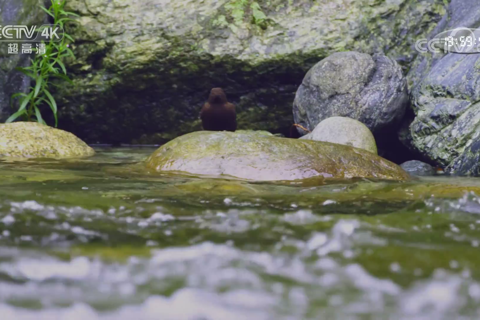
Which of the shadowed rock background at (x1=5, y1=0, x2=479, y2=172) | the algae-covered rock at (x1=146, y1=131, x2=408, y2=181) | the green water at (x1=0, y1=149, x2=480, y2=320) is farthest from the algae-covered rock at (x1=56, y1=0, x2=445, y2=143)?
the green water at (x1=0, y1=149, x2=480, y2=320)

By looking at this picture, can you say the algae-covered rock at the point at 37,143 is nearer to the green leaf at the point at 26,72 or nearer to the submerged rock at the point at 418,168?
the green leaf at the point at 26,72

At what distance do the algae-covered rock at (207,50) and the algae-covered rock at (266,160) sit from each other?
99.9 inches

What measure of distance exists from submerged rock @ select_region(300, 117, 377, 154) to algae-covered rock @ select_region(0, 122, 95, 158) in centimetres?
236

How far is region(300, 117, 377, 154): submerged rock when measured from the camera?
4.65 meters

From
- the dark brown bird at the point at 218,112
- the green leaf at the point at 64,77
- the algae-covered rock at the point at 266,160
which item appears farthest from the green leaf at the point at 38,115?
the algae-covered rock at the point at 266,160

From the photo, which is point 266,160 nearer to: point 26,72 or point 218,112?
point 218,112

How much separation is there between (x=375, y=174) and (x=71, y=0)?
485 centimetres

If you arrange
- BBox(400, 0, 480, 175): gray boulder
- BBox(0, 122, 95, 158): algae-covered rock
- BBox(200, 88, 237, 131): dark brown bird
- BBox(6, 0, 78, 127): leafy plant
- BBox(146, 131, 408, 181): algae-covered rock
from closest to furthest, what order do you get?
BBox(146, 131, 408, 181): algae-covered rock → BBox(400, 0, 480, 175): gray boulder → BBox(0, 122, 95, 158): algae-covered rock → BBox(200, 88, 237, 131): dark brown bird → BBox(6, 0, 78, 127): leafy plant

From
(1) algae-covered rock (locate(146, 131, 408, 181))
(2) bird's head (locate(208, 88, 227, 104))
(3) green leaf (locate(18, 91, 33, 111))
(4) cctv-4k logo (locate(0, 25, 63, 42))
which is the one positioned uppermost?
(4) cctv-4k logo (locate(0, 25, 63, 42))

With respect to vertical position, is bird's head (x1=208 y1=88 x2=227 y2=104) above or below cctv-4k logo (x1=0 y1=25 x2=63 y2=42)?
below

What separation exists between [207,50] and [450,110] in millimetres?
2918

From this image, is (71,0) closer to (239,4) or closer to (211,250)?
(239,4)

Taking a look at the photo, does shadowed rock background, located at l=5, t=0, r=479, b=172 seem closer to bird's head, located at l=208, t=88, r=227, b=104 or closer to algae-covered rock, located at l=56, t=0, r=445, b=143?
algae-covered rock, located at l=56, t=0, r=445, b=143

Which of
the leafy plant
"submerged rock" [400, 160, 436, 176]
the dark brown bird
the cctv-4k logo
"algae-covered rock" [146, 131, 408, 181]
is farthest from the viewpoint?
the cctv-4k logo
